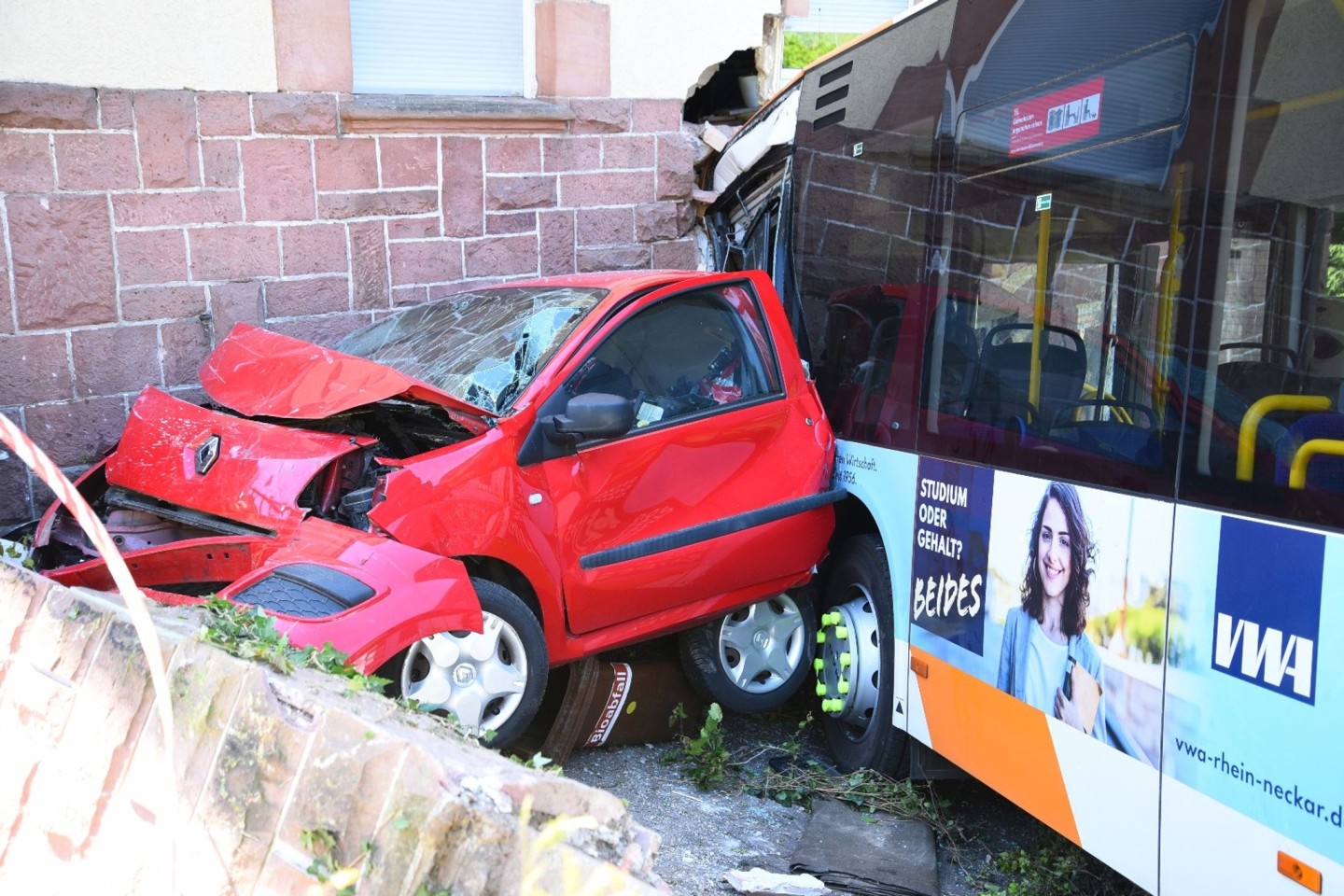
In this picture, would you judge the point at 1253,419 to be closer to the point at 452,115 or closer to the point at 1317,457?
the point at 1317,457

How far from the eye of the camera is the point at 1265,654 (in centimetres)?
265

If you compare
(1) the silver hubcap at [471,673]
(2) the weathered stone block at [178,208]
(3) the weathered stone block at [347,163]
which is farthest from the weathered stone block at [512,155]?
(1) the silver hubcap at [471,673]

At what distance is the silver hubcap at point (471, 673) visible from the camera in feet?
12.8

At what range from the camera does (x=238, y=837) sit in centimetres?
223

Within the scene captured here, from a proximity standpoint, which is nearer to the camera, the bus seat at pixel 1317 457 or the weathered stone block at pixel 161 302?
the bus seat at pixel 1317 457

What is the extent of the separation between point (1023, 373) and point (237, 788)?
102 inches

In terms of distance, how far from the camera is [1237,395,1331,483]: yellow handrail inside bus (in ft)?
8.70

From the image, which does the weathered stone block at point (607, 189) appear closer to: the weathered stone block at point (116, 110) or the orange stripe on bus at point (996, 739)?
the weathered stone block at point (116, 110)

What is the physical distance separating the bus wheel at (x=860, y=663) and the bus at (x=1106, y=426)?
0.01 meters

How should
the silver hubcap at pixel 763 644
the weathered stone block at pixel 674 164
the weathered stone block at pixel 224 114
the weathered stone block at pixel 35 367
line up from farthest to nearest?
the weathered stone block at pixel 674 164 → the weathered stone block at pixel 224 114 → the weathered stone block at pixel 35 367 → the silver hubcap at pixel 763 644

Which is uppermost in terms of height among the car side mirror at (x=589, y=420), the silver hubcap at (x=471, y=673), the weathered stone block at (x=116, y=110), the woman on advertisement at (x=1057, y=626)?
the weathered stone block at (x=116, y=110)

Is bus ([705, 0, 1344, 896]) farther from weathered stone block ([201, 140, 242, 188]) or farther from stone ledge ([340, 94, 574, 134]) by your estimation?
weathered stone block ([201, 140, 242, 188])

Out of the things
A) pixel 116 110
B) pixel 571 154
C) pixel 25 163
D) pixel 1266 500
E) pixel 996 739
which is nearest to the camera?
pixel 1266 500

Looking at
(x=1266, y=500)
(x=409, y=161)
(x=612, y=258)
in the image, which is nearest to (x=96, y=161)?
(x=409, y=161)
